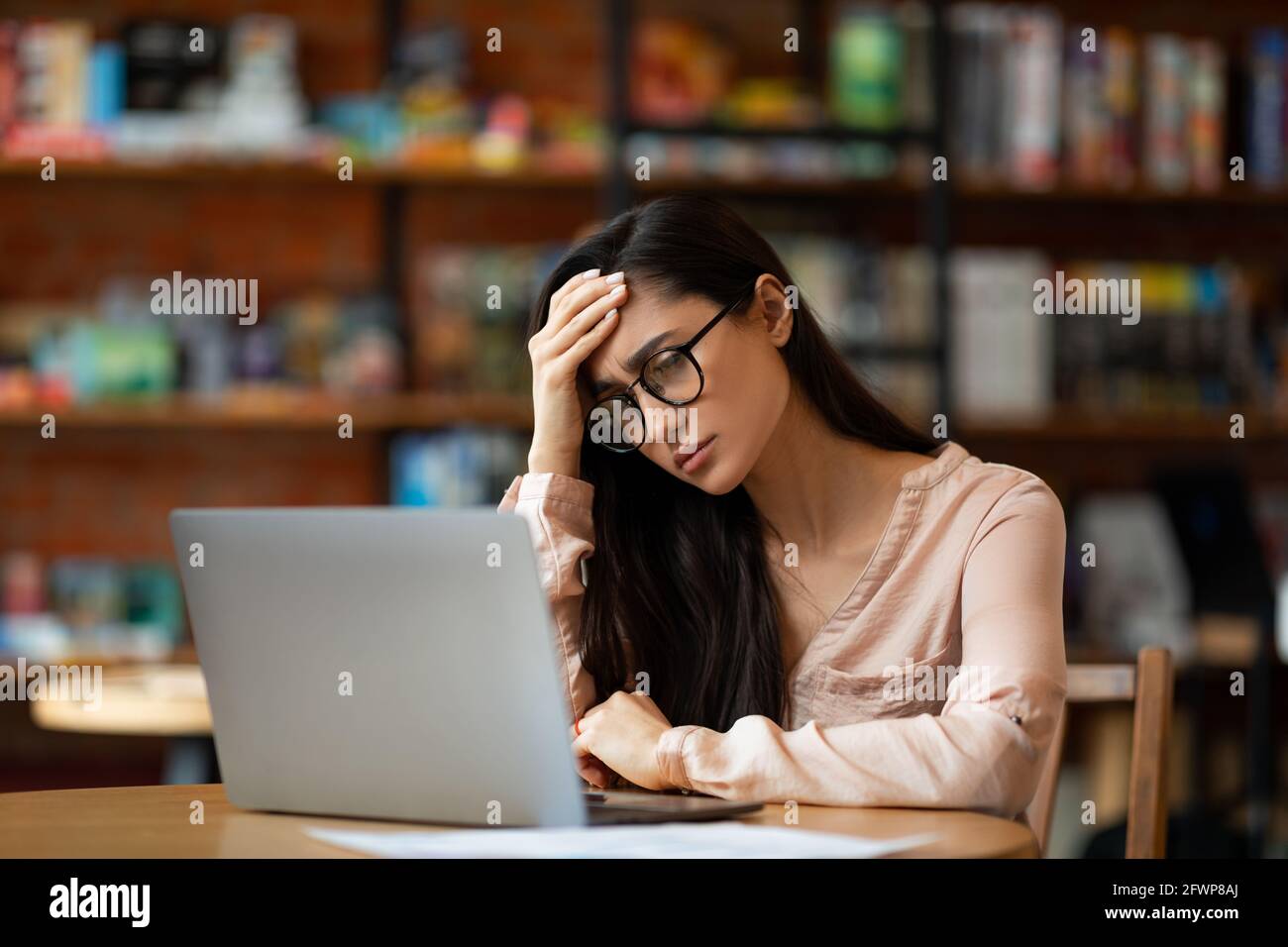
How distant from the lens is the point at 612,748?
3.98 ft

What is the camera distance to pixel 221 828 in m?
1.06

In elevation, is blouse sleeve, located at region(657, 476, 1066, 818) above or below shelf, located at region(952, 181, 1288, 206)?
below

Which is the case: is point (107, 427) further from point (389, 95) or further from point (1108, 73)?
point (1108, 73)

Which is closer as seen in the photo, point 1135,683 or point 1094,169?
point 1135,683

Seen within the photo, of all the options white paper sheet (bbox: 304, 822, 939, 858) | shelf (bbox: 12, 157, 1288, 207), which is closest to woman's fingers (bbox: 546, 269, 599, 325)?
white paper sheet (bbox: 304, 822, 939, 858)

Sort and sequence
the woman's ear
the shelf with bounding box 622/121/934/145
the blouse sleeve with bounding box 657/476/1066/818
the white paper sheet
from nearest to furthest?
the white paper sheet
the blouse sleeve with bounding box 657/476/1066/818
the woman's ear
the shelf with bounding box 622/121/934/145

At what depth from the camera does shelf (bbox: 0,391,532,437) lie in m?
3.22

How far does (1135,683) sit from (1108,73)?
2.37m

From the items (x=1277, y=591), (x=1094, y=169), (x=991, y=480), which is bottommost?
(x=1277, y=591)

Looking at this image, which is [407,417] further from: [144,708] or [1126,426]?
[1126,426]

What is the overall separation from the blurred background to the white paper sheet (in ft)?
7.78

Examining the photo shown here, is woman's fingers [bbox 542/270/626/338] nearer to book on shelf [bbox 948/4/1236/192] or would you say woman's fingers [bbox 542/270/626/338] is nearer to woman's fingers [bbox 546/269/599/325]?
woman's fingers [bbox 546/269/599/325]

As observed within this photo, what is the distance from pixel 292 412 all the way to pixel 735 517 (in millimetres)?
1936
